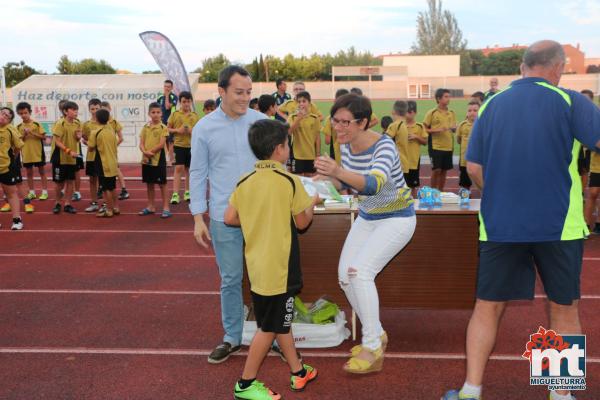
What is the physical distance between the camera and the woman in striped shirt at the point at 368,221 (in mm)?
3713

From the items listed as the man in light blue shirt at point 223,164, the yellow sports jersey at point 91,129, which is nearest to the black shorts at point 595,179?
the man in light blue shirt at point 223,164

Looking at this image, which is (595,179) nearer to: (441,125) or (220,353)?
(441,125)

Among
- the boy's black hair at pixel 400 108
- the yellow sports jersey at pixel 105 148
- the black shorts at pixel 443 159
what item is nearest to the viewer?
the boy's black hair at pixel 400 108

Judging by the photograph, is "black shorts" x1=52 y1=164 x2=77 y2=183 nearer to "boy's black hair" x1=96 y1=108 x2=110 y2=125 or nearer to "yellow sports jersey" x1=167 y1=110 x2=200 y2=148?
"boy's black hair" x1=96 y1=108 x2=110 y2=125

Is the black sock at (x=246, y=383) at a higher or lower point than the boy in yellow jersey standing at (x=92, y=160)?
lower

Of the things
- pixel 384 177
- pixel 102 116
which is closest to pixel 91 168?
pixel 102 116

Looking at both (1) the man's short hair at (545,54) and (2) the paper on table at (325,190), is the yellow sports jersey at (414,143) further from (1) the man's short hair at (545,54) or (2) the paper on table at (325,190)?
(1) the man's short hair at (545,54)

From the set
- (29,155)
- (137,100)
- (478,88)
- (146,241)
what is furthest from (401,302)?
(478,88)

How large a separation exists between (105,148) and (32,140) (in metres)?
2.34

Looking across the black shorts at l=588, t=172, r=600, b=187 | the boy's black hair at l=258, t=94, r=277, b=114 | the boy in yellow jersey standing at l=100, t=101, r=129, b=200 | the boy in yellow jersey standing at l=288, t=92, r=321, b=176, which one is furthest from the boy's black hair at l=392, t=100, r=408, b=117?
the boy in yellow jersey standing at l=100, t=101, r=129, b=200

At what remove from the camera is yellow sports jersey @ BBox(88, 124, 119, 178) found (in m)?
9.36

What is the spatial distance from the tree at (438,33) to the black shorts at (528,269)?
101694 mm

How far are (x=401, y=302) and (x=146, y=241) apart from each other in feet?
15.3

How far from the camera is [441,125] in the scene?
10281 millimetres
